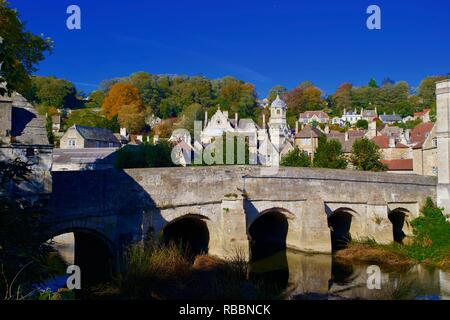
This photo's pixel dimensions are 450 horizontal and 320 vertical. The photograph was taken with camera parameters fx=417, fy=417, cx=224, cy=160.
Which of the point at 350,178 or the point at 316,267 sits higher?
the point at 350,178

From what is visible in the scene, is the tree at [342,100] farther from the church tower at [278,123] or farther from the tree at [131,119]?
the tree at [131,119]

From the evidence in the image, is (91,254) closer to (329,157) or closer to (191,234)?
(191,234)

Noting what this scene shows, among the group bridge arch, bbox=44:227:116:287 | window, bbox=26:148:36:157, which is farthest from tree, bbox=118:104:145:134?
window, bbox=26:148:36:157

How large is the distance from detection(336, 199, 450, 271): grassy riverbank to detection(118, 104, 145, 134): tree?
68560 mm

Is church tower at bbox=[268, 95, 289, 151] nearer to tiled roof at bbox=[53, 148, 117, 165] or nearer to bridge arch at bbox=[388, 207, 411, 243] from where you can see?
tiled roof at bbox=[53, 148, 117, 165]

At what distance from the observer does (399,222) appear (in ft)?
96.9

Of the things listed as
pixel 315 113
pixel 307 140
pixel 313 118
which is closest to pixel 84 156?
pixel 307 140

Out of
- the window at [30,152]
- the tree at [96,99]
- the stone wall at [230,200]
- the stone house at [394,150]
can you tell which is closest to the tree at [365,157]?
the stone wall at [230,200]

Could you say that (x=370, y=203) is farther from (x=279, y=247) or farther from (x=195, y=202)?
(x=195, y=202)

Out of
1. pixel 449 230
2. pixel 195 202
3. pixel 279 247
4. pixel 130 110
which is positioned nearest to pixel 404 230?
pixel 449 230

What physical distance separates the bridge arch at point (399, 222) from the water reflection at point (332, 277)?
18.6ft
